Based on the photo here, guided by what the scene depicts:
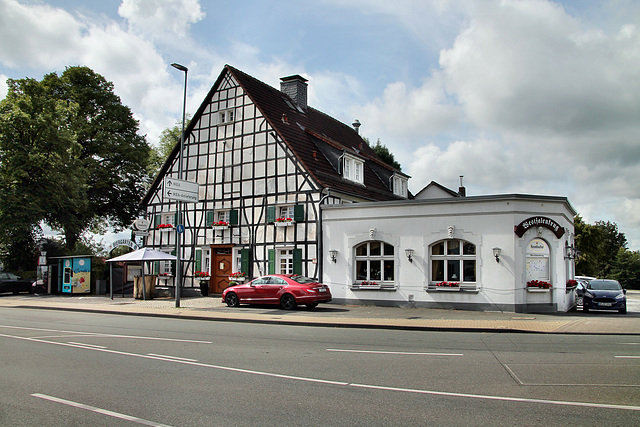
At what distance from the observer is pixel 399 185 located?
116 feet

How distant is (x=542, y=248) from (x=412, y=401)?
49.4ft

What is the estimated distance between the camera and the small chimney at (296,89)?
34.8m

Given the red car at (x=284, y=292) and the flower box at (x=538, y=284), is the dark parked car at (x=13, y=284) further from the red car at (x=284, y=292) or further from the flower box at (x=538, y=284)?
the flower box at (x=538, y=284)

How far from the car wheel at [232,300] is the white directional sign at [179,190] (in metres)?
4.37

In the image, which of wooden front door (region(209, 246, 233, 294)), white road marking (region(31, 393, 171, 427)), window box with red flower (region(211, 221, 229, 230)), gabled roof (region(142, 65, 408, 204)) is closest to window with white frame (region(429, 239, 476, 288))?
gabled roof (region(142, 65, 408, 204))

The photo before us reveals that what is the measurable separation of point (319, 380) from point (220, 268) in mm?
20970

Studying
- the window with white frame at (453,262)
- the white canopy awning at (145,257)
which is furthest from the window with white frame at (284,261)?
the window with white frame at (453,262)

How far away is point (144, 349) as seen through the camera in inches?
427

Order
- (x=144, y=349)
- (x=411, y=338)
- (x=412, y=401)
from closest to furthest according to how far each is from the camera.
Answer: (x=412, y=401)
(x=144, y=349)
(x=411, y=338)

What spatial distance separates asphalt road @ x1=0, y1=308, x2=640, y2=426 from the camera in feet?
19.0

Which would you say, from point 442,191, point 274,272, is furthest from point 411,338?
point 442,191

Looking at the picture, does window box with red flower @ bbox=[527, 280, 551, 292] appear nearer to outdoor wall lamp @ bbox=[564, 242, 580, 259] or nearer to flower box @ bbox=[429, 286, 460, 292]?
outdoor wall lamp @ bbox=[564, 242, 580, 259]

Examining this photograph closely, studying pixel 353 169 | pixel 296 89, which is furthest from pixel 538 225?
pixel 296 89

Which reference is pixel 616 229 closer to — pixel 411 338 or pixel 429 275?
pixel 429 275
